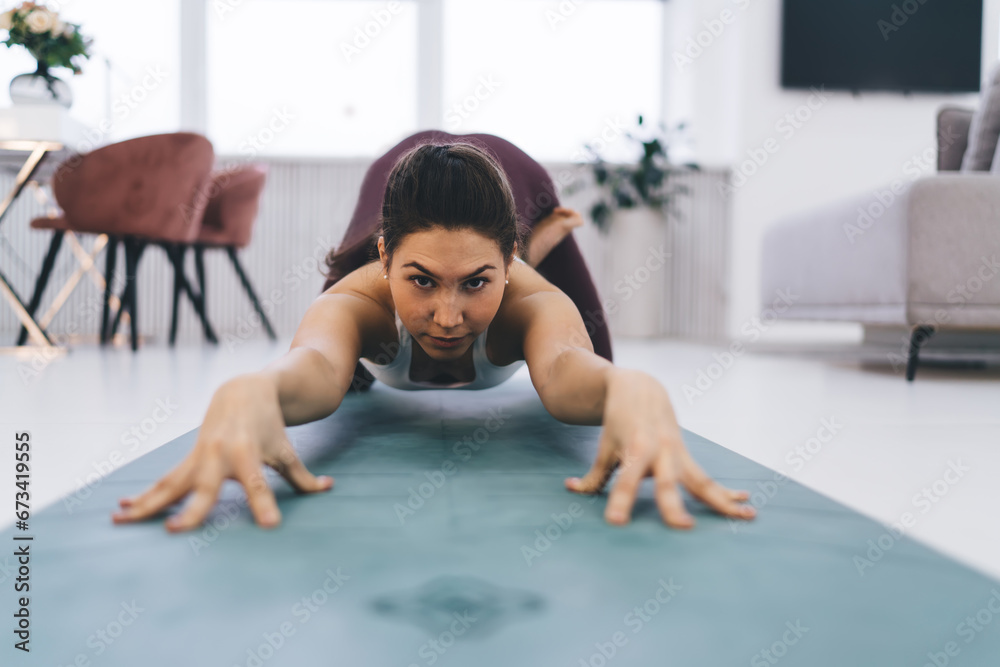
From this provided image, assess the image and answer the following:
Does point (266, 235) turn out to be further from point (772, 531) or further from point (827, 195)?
point (772, 531)

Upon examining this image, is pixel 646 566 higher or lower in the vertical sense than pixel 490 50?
lower

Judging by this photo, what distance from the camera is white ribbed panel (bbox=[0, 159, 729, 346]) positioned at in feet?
14.2

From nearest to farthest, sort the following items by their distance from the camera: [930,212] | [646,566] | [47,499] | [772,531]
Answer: [646,566] → [772,531] → [47,499] → [930,212]

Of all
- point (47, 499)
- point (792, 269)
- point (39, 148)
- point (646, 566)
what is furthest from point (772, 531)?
point (39, 148)

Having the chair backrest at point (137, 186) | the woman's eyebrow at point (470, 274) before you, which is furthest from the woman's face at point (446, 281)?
the chair backrest at point (137, 186)

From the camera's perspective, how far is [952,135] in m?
2.84

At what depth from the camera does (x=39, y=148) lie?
2756mm

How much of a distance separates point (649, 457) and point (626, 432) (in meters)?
0.04

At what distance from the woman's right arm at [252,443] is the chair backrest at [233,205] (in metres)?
3.00

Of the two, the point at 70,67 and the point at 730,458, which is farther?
the point at 70,67

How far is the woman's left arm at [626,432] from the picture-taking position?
0.76 meters

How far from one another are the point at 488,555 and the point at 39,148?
2.94m

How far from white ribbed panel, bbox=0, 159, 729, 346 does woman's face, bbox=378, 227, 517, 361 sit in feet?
11.1

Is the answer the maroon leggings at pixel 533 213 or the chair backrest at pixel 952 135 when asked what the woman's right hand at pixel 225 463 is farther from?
the chair backrest at pixel 952 135
